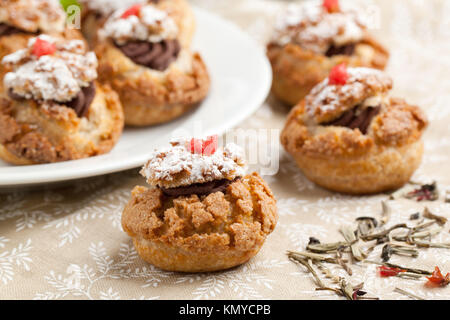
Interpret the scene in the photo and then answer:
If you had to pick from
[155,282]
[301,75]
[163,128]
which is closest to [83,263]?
[155,282]

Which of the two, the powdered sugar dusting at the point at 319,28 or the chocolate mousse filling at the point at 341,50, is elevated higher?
the powdered sugar dusting at the point at 319,28

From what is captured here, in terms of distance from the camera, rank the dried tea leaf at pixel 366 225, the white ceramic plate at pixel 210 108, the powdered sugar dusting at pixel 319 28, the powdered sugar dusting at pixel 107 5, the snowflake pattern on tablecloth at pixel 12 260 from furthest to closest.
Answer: the powdered sugar dusting at pixel 107 5 → the powdered sugar dusting at pixel 319 28 → the white ceramic plate at pixel 210 108 → the dried tea leaf at pixel 366 225 → the snowflake pattern on tablecloth at pixel 12 260

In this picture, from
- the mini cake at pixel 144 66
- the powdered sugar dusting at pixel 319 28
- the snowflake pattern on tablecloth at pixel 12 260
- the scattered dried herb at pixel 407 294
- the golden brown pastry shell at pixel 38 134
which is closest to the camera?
the scattered dried herb at pixel 407 294

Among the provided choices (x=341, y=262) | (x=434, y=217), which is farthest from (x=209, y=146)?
(x=434, y=217)

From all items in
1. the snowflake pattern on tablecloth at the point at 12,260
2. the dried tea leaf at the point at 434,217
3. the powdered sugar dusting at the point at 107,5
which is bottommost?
the snowflake pattern on tablecloth at the point at 12,260

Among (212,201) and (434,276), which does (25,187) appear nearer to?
(212,201)

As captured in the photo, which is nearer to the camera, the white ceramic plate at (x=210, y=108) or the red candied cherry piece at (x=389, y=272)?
the red candied cherry piece at (x=389, y=272)

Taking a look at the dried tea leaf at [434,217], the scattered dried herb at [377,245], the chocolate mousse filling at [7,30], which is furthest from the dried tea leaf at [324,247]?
the chocolate mousse filling at [7,30]

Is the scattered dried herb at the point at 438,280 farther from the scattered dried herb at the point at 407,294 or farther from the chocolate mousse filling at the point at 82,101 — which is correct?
the chocolate mousse filling at the point at 82,101

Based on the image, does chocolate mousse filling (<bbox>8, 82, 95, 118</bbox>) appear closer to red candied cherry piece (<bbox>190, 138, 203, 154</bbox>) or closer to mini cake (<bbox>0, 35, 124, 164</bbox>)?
mini cake (<bbox>0, 35, 124, 164</bbox>)
